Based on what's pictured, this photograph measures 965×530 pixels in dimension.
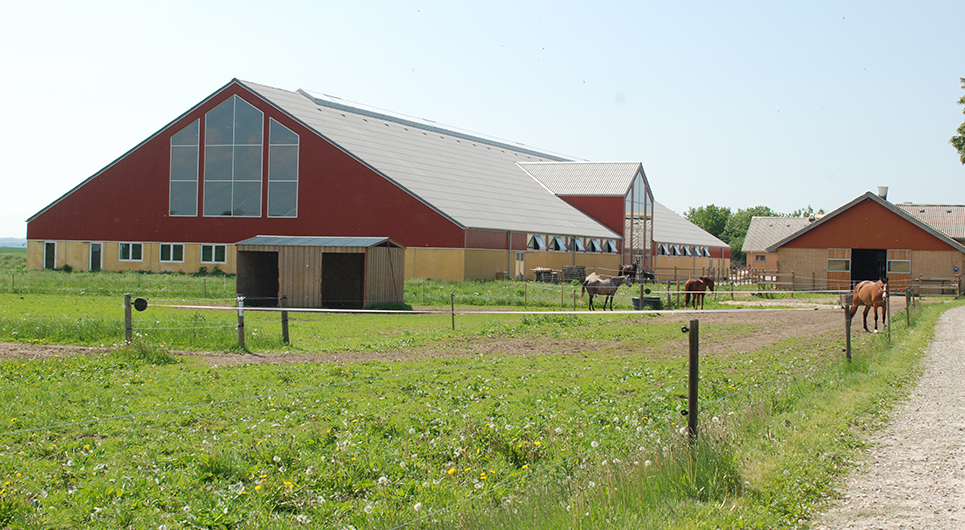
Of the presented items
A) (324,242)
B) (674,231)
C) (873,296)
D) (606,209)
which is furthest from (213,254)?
(674,231)

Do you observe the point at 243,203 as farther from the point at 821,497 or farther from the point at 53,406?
the point at 821,497

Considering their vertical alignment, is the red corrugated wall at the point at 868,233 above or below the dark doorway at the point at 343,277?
above

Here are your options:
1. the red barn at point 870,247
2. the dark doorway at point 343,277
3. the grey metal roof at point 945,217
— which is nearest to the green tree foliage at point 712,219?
the grey metal roof at point 945,217

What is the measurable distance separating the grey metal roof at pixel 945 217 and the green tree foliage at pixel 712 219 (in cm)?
7525

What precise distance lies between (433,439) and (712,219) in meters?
147

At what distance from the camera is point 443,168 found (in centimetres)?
6431

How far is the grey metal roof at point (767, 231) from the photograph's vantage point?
332 ft

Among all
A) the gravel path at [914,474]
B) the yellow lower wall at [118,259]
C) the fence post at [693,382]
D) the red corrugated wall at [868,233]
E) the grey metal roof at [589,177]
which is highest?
the grey metal roof at [589,177]

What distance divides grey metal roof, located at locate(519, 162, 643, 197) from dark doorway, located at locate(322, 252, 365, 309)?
34620 mm

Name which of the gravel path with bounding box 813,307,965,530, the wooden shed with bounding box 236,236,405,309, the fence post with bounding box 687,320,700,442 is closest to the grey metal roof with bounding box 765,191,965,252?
the wooden shed with bounding box 236,236,405,309

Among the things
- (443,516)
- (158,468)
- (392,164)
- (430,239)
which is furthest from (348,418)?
(392,164)

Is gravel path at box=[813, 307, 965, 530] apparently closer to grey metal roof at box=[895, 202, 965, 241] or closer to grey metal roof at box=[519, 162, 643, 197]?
grey metal roof at box=[519, 162, 643, 197]

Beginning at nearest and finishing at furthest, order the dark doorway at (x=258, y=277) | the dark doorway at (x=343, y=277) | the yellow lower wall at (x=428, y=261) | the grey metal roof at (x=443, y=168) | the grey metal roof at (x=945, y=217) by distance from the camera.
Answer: the dark doorway at (x=258, y=277) < the dark doorway at (x=343, y=277) < the yellow lower wall at (x=428, y=261) < the grey metal roof at (x=443, y=168) < the grey metal roof at (x=945, y=217)

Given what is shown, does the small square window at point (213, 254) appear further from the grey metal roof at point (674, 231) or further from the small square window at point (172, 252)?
the grey metal roof at point (674, 231)
